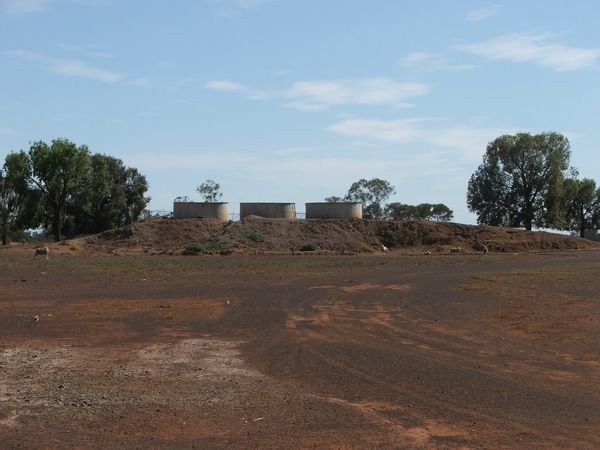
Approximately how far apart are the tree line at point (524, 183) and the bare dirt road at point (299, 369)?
66582 millimetres

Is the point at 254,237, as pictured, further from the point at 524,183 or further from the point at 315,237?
the point at 524,183

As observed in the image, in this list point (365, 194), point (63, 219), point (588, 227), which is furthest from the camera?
point (365, 194)

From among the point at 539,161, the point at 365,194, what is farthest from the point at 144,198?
the point at 539,161

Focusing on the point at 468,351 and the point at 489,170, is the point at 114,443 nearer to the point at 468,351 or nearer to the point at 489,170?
the point at 468,351

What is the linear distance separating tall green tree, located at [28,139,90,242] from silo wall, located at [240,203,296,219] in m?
17.0

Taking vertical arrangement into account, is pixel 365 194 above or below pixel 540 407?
above

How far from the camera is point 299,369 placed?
12.8 meters

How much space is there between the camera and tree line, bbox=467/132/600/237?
297ft

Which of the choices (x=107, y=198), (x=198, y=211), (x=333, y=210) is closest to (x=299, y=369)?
(x=198, y=211)

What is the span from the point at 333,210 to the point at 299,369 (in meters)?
66.9

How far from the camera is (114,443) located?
8.20 meters

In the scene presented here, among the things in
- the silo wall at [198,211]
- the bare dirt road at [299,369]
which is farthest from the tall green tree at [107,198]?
the bare dirt road at [299,369]

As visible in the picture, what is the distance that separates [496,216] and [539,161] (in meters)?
8.58

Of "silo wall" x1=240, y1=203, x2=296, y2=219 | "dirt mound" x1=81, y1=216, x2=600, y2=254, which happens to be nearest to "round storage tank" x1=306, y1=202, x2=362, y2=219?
"silo wall" x1=240, y1=203, x2=296, y2=219
